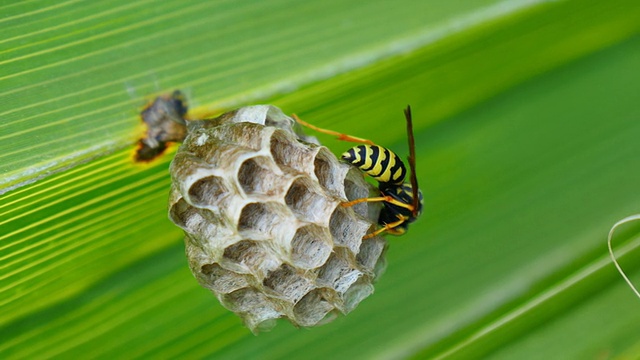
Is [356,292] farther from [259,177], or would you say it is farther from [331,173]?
[259,177]

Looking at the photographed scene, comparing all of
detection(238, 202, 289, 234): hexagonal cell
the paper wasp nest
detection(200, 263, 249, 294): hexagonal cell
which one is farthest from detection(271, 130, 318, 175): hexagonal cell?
detection(200, 263, 249, 294): hexagonal cell

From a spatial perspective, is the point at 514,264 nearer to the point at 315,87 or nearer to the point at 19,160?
the point at 315,87

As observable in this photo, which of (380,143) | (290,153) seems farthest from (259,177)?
(380,143)

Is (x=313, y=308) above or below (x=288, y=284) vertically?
below

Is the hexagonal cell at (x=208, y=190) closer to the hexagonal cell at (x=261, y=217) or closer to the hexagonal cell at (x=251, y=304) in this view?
the hexagonal cell at (x=261, y=217)

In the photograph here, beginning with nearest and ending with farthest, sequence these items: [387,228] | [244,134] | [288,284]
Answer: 1. [244,134]
2. [288,284]
3. [387,228]

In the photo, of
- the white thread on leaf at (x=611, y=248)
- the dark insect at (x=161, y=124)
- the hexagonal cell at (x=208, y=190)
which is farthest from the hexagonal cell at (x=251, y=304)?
the white thread on leaf at (x=611, y=248)

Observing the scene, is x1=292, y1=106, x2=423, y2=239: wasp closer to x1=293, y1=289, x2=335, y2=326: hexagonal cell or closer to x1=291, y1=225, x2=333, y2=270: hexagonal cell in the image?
x1=291, y1=225, x2=333, y2=270: hexagonal cell
